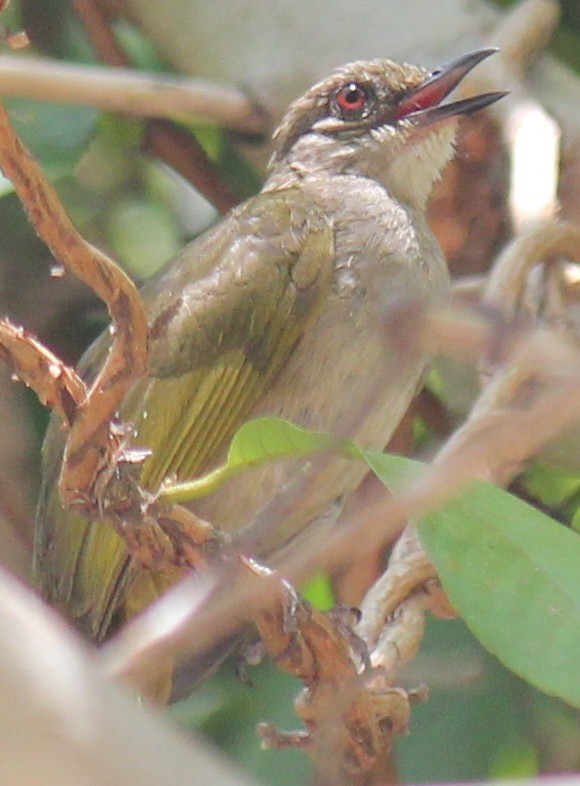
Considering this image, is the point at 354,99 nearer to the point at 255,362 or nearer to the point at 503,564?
the point at 255,362

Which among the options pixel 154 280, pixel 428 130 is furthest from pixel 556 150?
pixel 154 280

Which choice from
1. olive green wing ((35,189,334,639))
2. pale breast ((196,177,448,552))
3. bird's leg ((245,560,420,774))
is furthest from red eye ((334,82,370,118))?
bird's leg ((245,560,420,774))

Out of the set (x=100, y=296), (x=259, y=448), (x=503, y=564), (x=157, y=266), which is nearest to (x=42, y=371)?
(x=100, y=296)

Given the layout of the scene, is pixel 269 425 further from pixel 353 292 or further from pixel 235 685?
pixel 235 685

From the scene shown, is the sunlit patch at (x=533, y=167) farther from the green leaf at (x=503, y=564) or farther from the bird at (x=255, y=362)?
the green leaf at (x=503, y=564)

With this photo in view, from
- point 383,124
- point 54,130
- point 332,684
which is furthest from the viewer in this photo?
point 54,130

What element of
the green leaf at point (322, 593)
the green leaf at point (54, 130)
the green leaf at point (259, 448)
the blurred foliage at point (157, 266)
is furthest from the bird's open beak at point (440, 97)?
the green leaf at point (259, 448)

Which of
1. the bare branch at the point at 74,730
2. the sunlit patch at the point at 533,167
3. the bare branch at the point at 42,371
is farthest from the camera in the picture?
the sunlit patch at the point at 533,167
